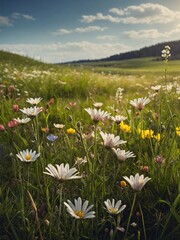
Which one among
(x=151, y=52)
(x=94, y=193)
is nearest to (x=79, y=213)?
(x=94, y=193)

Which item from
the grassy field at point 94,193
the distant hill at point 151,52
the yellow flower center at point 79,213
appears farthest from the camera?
the distant hill at point 151,52

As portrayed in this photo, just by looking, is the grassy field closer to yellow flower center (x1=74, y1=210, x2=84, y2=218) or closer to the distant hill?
yellow flower center (x1=74, y1=210, x2=84, y2=218)

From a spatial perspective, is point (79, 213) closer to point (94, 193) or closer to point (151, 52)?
point (94, 193)

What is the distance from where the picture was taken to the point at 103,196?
215cm

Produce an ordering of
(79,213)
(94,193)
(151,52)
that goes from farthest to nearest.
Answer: (151,52)
(94,193)
(79,213)

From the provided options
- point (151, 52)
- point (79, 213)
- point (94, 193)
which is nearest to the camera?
point (79, 213)

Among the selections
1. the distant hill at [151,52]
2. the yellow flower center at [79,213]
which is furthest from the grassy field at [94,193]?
the distant hill at [151,52]

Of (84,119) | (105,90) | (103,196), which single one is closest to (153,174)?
(103,196)

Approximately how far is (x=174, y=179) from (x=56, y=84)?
19.4 ft

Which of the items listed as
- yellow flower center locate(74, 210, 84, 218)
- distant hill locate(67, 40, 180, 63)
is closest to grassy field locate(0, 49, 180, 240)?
yellow flower center locate(74, 210, 84, 218)

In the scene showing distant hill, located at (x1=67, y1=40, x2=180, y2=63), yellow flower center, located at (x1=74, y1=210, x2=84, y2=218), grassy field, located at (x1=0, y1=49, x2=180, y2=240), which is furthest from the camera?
distant hill, located at (x1=67, y1=40, x2=180, y2=63)

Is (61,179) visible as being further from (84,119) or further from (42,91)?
(42,91)

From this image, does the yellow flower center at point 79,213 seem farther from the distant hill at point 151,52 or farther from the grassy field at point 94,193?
the distant hill at point 151,52

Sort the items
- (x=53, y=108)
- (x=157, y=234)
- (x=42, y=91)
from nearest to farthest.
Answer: (x=157, y=234) → (x=53, y=108) → (x=42, y=91)
